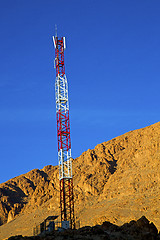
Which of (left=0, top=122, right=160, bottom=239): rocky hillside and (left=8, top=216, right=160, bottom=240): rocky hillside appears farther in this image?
(left=0, top=122, right=160, bottom=239): rocky hillside

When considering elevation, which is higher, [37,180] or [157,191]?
[37,180]

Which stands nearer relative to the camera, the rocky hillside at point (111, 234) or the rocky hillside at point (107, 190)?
the rocky hillside at point (111, 234)

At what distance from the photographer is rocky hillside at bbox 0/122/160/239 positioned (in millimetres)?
89419

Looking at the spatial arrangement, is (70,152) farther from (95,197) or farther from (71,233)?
(95,197)

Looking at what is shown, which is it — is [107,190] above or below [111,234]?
above

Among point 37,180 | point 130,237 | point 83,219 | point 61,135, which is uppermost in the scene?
point 37,180

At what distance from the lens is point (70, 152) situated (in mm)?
57094

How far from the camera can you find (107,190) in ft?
358

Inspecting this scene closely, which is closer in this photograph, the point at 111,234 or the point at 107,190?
the point at 111,234

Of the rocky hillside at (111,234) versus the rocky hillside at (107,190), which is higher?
the rocky hillside at (107,190)

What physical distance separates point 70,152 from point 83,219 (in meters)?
42.1

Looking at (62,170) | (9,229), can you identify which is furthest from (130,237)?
(9,229)

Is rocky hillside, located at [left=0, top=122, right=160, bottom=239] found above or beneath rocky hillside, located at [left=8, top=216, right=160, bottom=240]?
above

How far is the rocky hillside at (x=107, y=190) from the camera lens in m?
89.4
